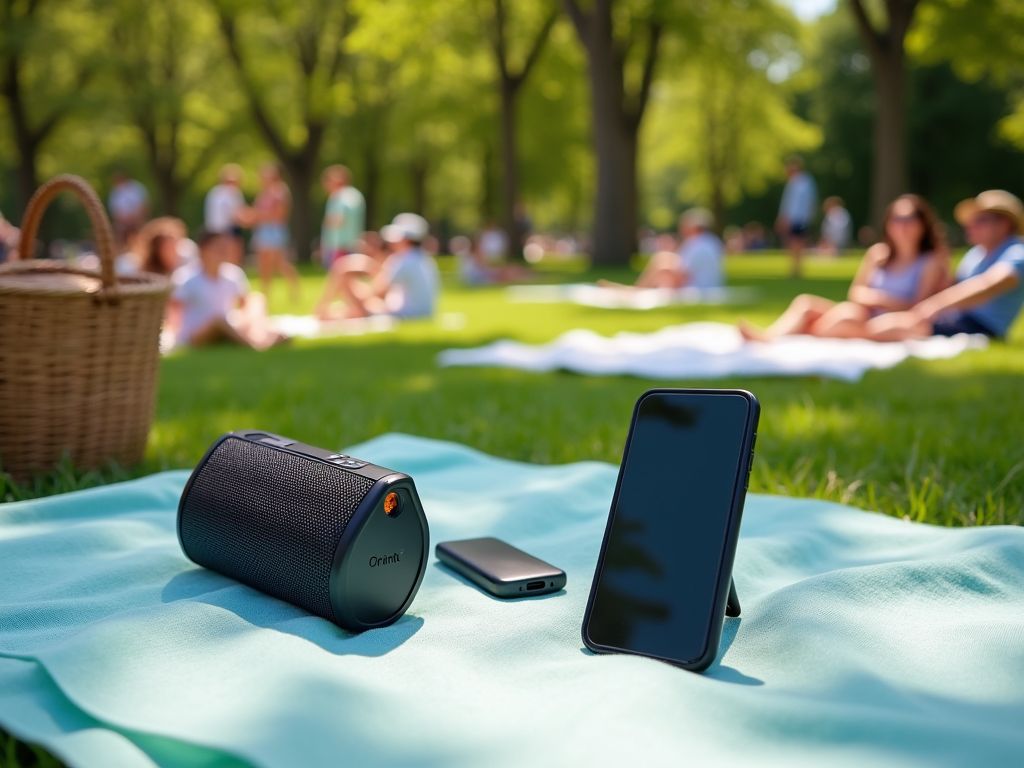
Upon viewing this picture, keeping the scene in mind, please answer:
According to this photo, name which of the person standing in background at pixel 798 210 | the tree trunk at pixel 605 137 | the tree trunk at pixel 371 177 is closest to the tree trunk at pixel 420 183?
the tree trunk at pixel 371 177

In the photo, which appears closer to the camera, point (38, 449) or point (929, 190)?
point (38, 449)

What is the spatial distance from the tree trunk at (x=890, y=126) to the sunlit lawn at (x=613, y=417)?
1029 cm

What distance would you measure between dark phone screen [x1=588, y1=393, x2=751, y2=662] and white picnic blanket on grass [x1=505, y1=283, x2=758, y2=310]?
29.4ft

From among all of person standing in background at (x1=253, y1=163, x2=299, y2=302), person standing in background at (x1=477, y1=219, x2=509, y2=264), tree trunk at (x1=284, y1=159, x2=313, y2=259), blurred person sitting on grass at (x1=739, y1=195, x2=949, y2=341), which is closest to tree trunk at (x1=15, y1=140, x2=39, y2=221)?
tree trunk at (x1=284, y1=159, x2=313, y2=259)

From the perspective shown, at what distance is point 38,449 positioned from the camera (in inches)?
125

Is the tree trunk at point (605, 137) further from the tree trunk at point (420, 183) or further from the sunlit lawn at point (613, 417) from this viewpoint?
the tree trunk at point (420, 183)

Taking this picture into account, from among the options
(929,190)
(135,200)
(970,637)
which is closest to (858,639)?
(970,637)

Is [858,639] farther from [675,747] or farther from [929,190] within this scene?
[929,190]

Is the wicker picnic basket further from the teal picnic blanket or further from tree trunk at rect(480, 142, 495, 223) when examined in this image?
tree trunk at rect(480, 142, 495, 223)

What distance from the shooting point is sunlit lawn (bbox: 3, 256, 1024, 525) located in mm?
3182

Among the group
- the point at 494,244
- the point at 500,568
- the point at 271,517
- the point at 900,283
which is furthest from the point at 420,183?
the point at 271,517

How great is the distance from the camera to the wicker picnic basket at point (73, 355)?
306cm

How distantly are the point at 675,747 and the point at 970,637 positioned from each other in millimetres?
784

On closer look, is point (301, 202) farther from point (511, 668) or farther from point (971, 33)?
point (511, 668)
